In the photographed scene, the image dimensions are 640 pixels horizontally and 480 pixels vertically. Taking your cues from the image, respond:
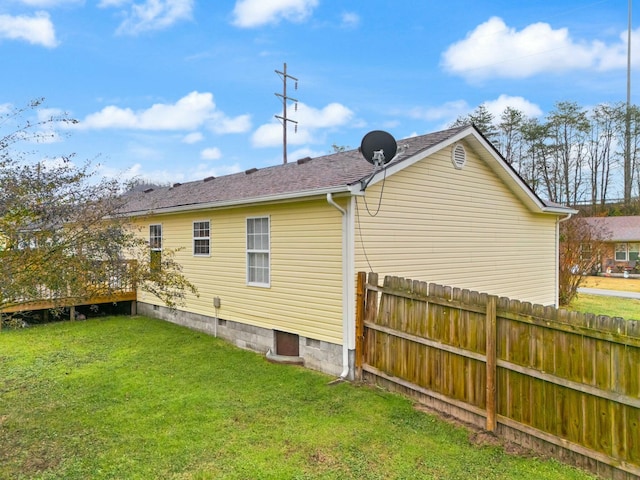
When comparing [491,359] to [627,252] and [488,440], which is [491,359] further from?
[627,252]

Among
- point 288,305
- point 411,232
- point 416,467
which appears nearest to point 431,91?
point 411,232

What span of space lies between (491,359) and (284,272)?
401cm

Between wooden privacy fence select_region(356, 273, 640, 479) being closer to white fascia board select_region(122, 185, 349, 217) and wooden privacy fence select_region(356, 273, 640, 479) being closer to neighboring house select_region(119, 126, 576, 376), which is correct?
neighboring house select_region(119, 126, 576, 376)

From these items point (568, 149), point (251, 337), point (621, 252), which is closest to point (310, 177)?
point (251, 337)

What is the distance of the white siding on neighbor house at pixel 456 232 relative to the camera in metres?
6.95

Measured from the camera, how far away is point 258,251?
7996 mm

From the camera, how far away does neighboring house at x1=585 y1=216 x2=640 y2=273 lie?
87.9 feet

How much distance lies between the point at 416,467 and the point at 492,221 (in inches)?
277

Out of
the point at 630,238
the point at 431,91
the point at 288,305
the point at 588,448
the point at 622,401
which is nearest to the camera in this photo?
the point at 622,401

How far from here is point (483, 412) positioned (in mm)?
4602

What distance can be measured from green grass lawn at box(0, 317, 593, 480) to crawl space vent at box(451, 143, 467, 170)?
498 centimetres

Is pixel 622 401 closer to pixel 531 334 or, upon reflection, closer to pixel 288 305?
pixel 531 334

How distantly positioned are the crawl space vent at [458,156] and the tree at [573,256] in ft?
27.3

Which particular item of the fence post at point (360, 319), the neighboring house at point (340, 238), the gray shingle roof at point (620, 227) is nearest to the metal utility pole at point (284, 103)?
the neighboring house at point (340, 238)
